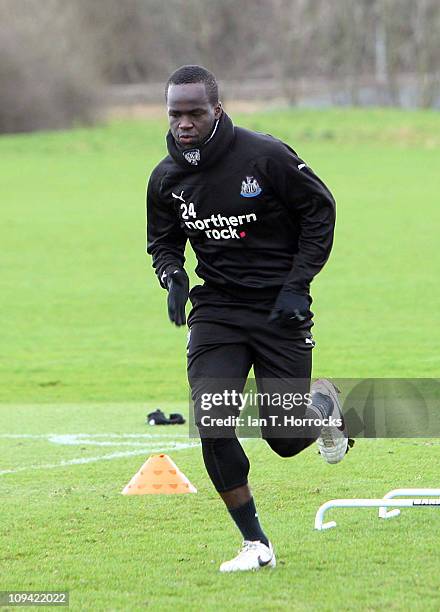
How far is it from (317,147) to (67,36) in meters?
21.4

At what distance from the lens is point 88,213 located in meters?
39.2

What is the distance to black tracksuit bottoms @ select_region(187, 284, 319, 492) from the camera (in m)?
6.38

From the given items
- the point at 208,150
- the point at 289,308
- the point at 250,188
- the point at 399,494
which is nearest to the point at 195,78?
the point at 208,150

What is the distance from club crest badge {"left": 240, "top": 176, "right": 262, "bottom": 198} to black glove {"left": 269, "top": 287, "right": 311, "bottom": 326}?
0.52 m

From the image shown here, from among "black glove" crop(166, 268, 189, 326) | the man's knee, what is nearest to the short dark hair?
"black glove" crop(166, 268, 189, 326)

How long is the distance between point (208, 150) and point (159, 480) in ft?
8.38

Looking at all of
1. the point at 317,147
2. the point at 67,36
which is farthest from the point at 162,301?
the point at 67,36

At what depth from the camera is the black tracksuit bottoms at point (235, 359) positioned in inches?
251

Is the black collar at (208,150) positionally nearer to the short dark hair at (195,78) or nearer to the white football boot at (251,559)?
the short dark hair at (195,78)

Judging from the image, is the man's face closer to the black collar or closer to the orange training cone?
Answer: the black collar

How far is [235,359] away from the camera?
21.4 feet

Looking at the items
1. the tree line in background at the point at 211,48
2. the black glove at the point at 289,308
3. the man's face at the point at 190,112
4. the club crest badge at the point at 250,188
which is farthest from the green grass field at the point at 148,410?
the tree line in background at the point at 211,48

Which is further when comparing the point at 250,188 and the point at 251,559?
the point at 250,188

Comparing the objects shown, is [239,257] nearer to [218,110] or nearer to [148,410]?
[218,110]
